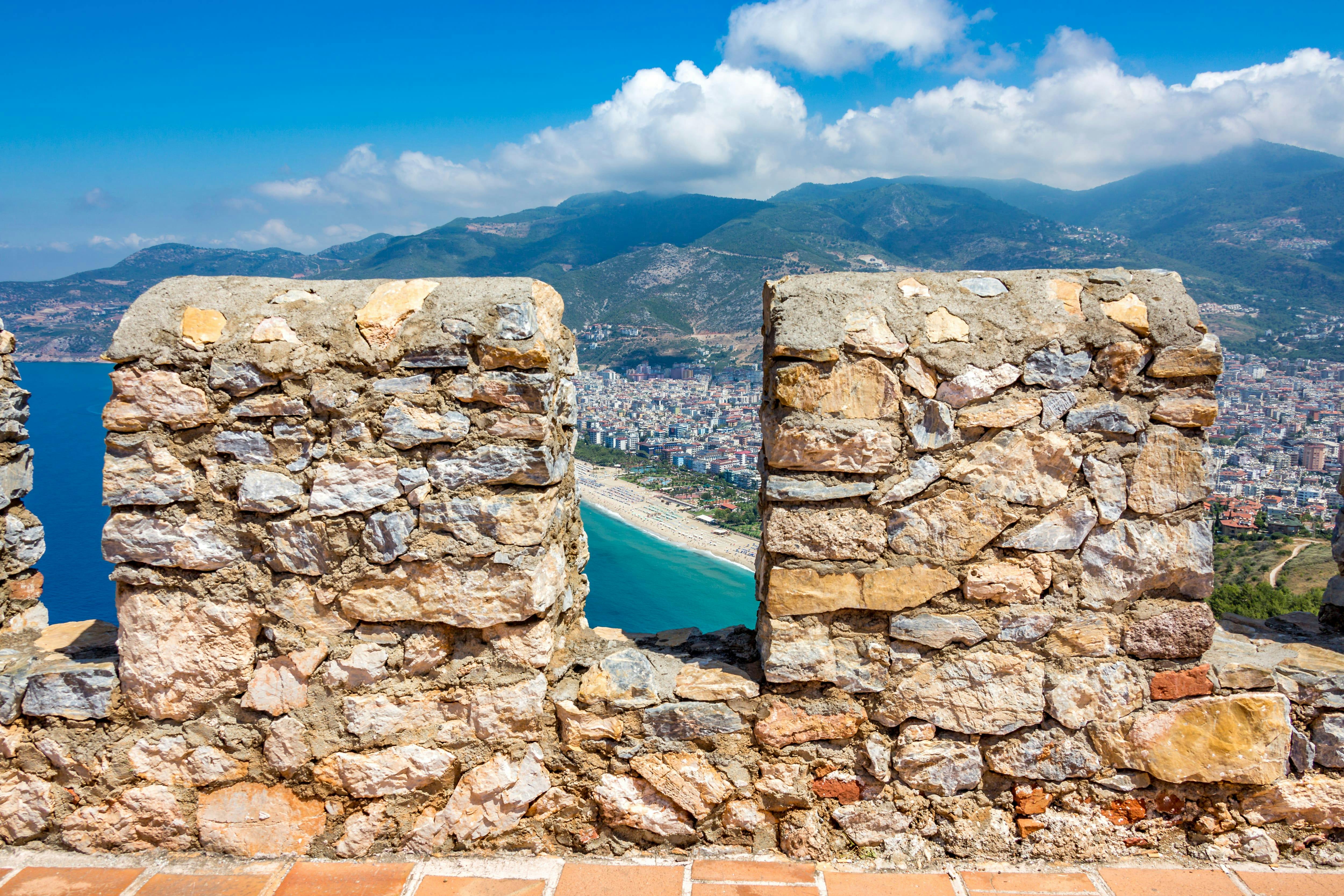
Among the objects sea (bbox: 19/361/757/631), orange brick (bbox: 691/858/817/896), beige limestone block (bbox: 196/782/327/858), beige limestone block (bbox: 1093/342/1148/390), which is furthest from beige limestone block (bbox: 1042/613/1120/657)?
sea (bbox: 19/361/757/631)

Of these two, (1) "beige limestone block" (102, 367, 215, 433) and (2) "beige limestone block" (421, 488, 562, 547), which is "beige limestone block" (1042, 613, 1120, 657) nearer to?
(2) "beige limestone block" (421, 488, 562, 547)

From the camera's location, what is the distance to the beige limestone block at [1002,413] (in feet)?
7.87

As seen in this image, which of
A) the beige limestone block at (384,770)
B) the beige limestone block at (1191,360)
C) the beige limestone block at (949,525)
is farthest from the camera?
the beige limestone block at (384,770)

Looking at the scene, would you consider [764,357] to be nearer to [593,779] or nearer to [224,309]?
[593,779]

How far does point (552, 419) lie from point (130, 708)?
186 cm

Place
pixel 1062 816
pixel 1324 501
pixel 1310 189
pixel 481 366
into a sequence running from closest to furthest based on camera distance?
pixel 481 366, pixel 1062 816, pixel 1324 501, pixel 1310 189

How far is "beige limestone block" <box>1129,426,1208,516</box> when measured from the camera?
2396 millimetres

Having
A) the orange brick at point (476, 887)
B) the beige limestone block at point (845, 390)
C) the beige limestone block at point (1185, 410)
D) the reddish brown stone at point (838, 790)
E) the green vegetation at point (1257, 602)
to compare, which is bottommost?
the green vegetation at point (1257, 602)

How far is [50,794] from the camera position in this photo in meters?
2.62

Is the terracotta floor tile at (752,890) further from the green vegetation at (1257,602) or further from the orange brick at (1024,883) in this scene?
the green vegetation at (1257,602)

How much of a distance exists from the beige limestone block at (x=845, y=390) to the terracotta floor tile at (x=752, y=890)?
1.59 m

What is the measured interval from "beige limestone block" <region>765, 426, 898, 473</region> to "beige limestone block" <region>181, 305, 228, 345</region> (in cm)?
190

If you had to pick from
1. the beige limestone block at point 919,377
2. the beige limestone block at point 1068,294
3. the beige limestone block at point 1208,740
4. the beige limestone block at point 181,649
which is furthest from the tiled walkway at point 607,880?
the beige limestone block at point 1068,294

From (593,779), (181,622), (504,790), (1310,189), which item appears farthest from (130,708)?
(1310,189)
